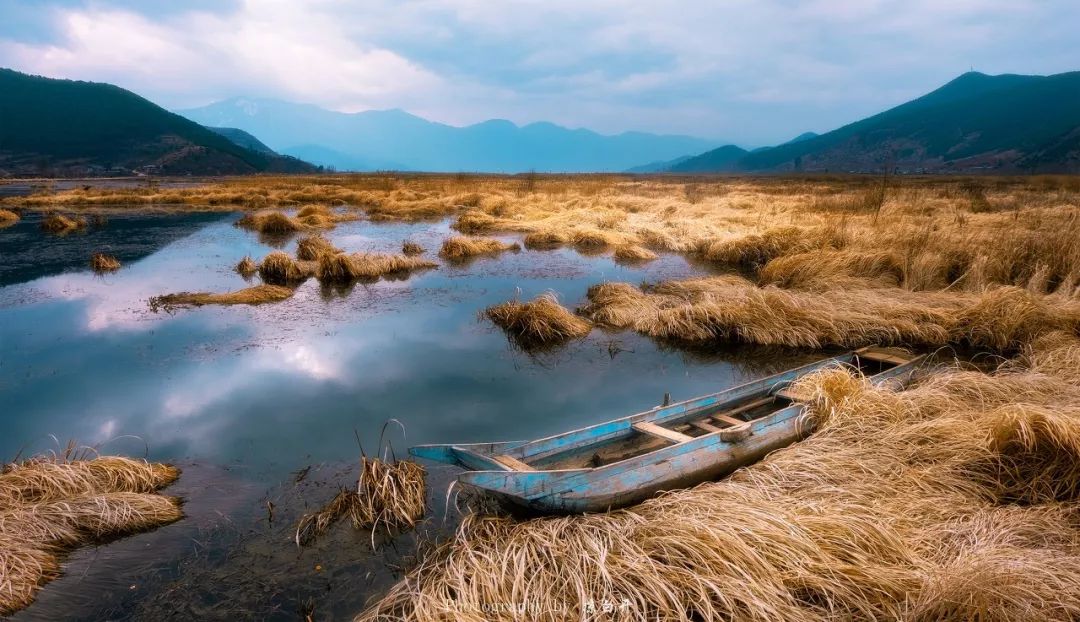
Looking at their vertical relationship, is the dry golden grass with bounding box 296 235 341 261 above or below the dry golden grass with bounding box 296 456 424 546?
above

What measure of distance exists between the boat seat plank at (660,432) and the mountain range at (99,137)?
9676 cm

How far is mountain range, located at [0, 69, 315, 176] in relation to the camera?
9144 centimetres

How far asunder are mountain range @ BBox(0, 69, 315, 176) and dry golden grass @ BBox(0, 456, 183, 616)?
93680mm

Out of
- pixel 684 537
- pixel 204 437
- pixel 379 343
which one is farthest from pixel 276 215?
pixel 684 537

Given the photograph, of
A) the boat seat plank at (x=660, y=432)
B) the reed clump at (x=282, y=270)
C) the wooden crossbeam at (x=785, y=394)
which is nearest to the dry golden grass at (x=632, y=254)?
the reed clump at (x=282, y=270)

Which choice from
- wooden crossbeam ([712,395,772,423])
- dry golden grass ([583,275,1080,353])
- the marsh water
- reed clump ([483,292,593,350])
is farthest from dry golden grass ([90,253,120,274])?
wooden crossbeam ([712,395,772,423])

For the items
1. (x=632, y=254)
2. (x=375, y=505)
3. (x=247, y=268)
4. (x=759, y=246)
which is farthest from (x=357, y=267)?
(x=759, y=246)

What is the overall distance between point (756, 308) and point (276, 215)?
20.0m

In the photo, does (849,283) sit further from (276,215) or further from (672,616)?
(276,215)

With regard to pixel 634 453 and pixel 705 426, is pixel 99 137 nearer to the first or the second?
pixel 634 453

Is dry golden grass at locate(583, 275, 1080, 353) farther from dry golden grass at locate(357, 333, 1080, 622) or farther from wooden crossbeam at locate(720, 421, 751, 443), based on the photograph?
wooden crossbeam at locate(720, 421, 751, 443)

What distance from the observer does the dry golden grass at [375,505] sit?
505 centimetres

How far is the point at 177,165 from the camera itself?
9156 centimetres

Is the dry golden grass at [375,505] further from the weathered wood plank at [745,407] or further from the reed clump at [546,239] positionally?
the reed clump at [546,239]
